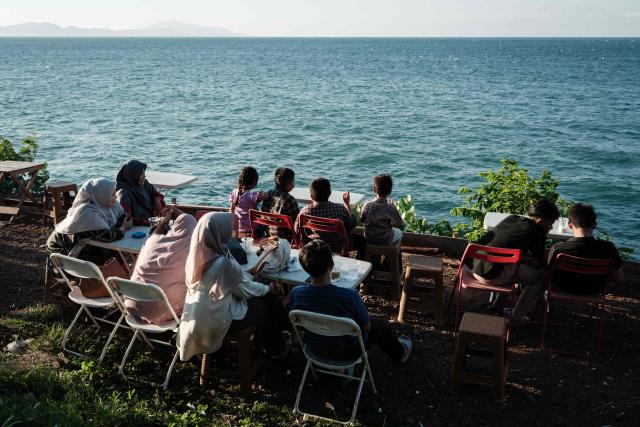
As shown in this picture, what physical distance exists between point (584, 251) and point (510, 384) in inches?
57.4

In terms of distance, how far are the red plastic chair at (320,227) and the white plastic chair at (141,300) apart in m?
2.00

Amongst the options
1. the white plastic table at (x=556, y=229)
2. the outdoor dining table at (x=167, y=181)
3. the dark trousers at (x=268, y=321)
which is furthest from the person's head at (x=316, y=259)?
the outdoor dining table at (x=167, y=181)

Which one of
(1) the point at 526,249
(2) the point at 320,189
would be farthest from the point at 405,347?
(2) the point at 320,189

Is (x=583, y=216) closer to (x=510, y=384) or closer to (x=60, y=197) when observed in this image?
(x=510, y=384)

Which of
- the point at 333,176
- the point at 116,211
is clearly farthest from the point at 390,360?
the point at 333,176

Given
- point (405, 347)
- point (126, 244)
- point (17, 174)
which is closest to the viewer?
point (405, 347)

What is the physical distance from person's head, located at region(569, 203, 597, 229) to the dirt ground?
3.73 ft

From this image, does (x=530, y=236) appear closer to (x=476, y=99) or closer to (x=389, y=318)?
(x=389, y=318)

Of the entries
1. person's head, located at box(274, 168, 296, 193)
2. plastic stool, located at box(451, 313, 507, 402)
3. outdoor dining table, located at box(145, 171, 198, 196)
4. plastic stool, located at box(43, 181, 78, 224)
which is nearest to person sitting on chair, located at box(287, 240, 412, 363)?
plastic stool, located at box(451, 313, 507, 402)

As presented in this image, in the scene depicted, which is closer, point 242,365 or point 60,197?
point 242,365

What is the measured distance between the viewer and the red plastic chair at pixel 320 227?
6.62 metres

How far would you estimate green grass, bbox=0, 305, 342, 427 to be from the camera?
14.6 ft

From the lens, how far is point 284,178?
7078 millimetres

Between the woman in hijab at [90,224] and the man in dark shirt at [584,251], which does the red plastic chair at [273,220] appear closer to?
the woman in hijab at [90,224]
